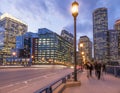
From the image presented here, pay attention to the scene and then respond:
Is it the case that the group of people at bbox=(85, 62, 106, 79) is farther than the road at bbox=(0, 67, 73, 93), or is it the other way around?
the group of people at bbox=(85, 62, 106, 79)

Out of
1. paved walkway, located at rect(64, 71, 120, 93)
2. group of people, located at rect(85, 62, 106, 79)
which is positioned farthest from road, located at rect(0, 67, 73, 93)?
group of people, located at rect(85, 62, 106, 79)

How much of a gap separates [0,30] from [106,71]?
150 meters

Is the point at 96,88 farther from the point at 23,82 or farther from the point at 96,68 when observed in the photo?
the point at 96,68

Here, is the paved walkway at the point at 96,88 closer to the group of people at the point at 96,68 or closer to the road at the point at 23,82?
the road at the point at 23,82

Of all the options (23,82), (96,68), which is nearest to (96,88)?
(23,82)

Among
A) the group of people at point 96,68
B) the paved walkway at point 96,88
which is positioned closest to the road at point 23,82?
the paved walkway at point 96,88

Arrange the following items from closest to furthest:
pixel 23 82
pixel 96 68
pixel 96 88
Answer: pixel 96 88 < pixel 23 82 < pixel 96 68

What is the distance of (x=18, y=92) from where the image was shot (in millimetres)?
12250

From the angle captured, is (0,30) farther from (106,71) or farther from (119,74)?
(119,74)

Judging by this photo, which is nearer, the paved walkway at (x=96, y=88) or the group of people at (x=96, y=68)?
the paved walkway at (x=96, y=88)

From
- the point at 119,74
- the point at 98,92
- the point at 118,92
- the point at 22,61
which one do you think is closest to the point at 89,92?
the point at 98,92

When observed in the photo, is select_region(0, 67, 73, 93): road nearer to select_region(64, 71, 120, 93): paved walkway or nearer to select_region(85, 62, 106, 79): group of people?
select_region(64, 71, 120, 93): paved walkway

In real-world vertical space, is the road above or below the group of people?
below

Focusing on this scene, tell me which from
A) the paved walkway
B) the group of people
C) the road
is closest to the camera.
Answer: the paved walkway
